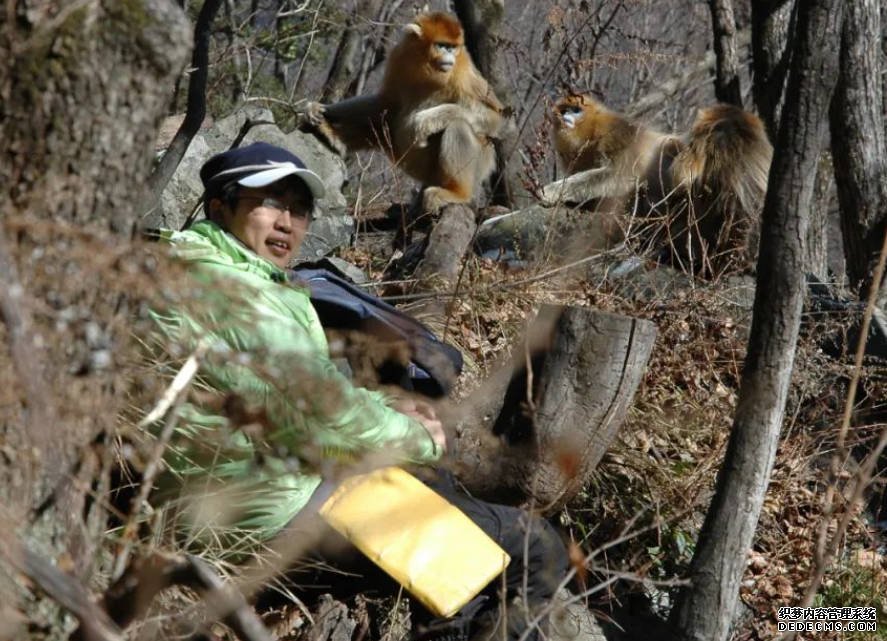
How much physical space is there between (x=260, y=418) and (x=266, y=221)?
1148 mm

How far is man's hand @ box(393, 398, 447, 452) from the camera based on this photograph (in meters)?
4.26

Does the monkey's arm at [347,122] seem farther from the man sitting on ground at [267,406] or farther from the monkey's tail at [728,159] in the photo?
the man sitting on ground at [267,406]

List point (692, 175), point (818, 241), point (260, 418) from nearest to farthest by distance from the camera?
1. point (260, 418)
2. point (818, 241)
3. point (692, 175)

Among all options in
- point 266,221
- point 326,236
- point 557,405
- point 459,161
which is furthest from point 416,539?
point 459,161

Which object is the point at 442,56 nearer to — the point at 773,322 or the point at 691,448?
the point at 691,448

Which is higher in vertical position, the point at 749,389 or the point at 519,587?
the point at 749,389

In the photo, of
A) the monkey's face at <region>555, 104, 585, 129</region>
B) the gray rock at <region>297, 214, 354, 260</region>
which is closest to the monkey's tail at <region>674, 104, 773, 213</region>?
the monkey's face at <region>555, 104, 585, 129</region>

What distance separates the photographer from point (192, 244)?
13.8 ft

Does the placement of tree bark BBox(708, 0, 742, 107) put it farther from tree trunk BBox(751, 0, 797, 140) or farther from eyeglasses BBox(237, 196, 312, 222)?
eyeglasses BBox(237, 196, 312, 222)

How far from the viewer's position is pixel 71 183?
2752 mm

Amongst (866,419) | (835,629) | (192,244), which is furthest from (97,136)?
(866,419)

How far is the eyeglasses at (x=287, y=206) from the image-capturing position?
4.60m

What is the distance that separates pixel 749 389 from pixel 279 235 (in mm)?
1873

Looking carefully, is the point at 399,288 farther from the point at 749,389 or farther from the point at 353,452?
the point at 353,452
